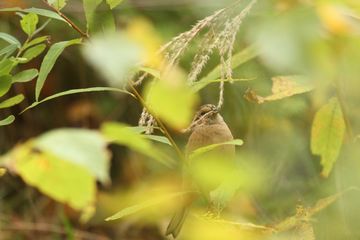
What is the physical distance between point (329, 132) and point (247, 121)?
129 cm

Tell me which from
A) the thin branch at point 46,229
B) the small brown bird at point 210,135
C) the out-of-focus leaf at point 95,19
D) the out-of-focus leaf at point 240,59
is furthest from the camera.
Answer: the thin branch at point 46,229

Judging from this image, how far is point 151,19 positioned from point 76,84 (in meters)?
0.81

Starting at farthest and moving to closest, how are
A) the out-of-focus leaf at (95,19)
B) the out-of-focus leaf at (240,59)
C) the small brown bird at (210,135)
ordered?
the out-of-focus leaf at (240,59) < the small brown bird at (210,135) < the out-of-focus leaf at (95,19)

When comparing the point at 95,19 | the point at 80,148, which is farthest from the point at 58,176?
the point at 95,19

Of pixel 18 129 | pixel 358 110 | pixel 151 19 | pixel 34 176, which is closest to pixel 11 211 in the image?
pixel 18 129

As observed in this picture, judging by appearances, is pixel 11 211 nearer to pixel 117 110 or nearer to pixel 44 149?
pixel 117 110

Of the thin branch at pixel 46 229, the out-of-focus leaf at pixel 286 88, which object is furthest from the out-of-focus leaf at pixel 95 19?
the thin branch at pixel 46 229

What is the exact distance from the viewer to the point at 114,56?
2.07 ft

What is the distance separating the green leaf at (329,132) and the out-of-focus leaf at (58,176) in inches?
32.8

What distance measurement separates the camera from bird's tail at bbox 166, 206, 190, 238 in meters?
1.45

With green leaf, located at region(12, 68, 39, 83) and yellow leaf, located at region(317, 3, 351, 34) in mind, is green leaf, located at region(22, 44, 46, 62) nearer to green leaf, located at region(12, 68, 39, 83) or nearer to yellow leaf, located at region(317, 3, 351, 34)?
green leaf, located at region(12, 68, 39, 83)

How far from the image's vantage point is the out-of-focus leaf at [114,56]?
61cm

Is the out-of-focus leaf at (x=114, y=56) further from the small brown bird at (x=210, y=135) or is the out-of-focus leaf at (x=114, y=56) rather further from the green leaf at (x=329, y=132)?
the green leaf at (x=329, y=132)

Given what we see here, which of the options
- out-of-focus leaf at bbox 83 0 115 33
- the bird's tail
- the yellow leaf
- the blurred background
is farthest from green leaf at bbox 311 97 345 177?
the yellow leaf
